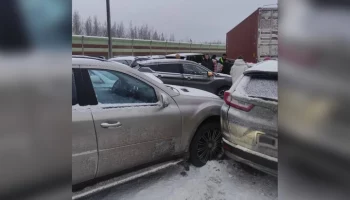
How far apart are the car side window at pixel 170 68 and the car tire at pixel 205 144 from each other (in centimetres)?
560

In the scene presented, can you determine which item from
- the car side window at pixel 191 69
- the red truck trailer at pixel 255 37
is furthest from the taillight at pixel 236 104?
the red truck trailer at pixel 255 37

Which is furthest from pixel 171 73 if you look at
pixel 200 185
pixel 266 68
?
pixel 200 185

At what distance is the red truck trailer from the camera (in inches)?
451

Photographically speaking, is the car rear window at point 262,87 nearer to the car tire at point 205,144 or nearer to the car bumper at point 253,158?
the car bumper at point 253,158

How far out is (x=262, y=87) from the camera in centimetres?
320

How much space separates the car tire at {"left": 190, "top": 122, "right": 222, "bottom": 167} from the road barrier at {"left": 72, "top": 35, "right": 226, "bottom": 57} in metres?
18.6

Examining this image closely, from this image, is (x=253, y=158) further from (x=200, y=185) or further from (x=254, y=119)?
(x=200, y=185)

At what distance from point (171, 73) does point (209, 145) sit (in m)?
5.71

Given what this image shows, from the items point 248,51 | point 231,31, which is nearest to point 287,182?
point 248,51

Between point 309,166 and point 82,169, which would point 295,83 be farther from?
point 82,169

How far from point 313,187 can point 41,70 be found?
68 centimetres

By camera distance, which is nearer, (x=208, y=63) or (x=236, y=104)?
(x=236, y=104)

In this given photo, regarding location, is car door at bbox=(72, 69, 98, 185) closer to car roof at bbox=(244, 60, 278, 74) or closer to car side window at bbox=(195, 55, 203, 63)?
car roof at bbox=(244, 60, 278, 74)

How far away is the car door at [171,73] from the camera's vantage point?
9242 millimetres
